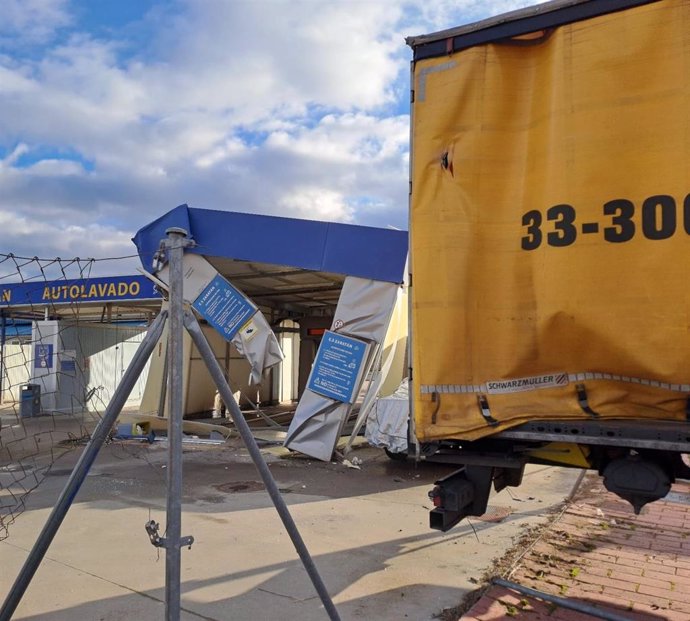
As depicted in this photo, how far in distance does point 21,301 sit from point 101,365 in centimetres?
295

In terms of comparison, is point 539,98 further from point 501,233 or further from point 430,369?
point 430,369

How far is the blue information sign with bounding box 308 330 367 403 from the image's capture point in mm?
9531

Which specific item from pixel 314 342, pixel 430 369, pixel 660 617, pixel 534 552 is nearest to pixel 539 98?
pixel 430 369

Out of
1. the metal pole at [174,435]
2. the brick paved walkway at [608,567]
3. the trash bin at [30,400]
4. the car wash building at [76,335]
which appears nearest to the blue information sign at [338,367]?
the brick paved walkway at [608,567]

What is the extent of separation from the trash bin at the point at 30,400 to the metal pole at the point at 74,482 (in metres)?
14.9

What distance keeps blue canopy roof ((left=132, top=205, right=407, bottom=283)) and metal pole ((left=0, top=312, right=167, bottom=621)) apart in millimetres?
6723

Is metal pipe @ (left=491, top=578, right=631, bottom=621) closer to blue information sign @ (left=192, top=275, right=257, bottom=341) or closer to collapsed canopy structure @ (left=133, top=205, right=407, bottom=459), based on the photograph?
collapsed canopy structure @ (left=133, top=205, right=407, bottom=459)

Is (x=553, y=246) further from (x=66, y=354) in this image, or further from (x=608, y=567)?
(x=66, y=354)

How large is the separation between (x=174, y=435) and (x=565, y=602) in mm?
3045

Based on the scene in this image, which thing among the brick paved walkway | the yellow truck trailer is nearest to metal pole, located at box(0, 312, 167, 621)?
the yellow truck trailer

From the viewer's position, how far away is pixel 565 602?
417cm

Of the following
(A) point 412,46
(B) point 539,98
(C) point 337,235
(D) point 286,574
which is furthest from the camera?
(C) point 337,235

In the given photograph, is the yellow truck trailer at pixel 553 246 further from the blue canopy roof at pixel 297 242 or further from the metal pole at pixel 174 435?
the blue canopy roof at pixel 297 242

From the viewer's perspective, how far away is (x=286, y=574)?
189 inches
